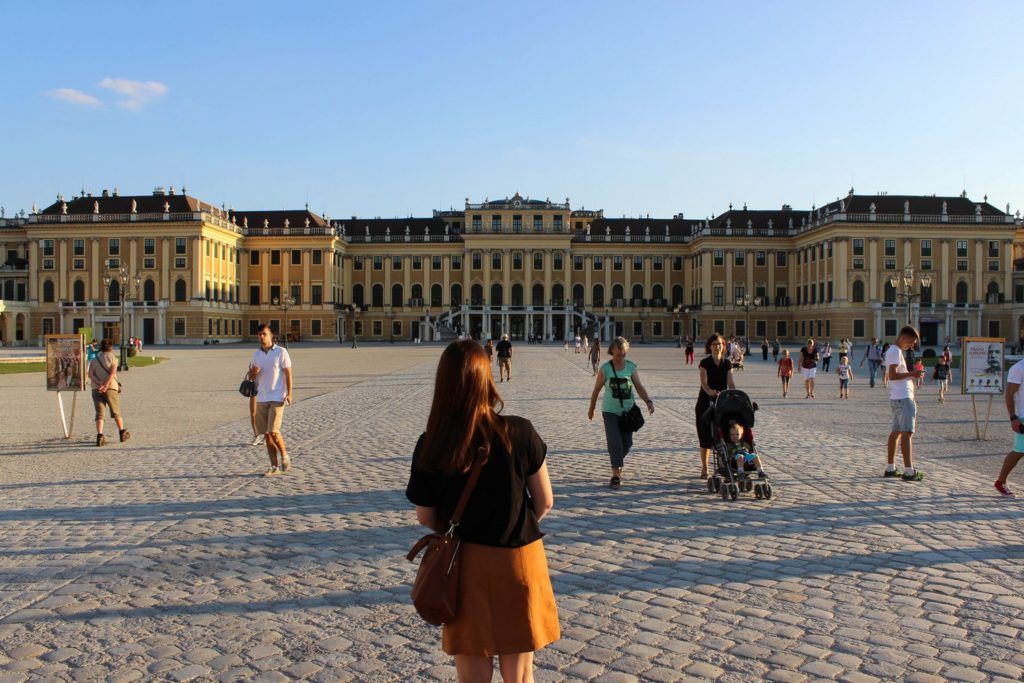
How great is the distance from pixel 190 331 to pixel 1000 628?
244ft

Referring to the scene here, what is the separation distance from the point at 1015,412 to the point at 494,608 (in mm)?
7276

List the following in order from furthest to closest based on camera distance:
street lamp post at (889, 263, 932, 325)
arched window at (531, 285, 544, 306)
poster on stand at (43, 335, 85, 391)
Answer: arched window at (531, 285, 544, 306) < street lamp post at (889, 263, 932, 325) < poster on stand at (43, 335, 85, 391)

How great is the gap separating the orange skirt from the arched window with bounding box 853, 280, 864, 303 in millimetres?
73315

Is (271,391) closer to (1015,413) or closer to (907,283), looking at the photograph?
(1015,413)

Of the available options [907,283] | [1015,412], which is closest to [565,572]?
[1015,412]

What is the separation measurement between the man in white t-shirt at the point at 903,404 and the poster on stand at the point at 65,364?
37.2 feet

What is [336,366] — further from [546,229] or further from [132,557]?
[546,229]

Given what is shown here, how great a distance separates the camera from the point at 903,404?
30.4 feet

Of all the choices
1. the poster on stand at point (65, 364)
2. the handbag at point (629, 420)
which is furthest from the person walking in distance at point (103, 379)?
the handbag at point (629, 420)

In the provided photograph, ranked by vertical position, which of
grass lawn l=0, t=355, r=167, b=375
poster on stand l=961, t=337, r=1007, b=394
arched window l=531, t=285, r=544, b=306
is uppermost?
arched window l=531, t=285, r=544, b=306

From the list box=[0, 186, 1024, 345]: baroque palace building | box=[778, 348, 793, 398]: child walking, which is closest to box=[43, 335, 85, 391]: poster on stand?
box=[778, 348, 793, 398]: child walking

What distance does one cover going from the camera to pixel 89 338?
35.0 m

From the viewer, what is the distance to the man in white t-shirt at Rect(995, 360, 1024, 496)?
8.22 m

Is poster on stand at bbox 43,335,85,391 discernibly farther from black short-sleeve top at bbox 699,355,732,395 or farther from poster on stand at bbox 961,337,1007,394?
poster on stand at bbox 961,337,1007,394
